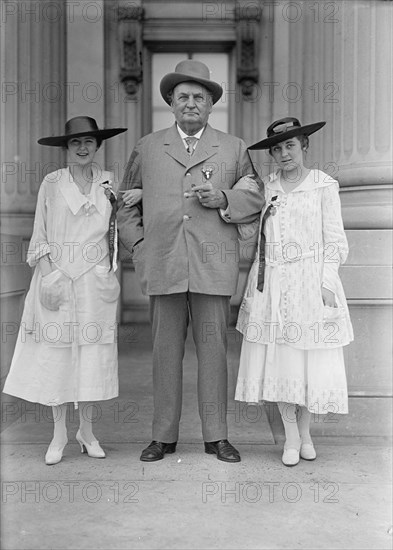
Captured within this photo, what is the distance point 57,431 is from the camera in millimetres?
3379

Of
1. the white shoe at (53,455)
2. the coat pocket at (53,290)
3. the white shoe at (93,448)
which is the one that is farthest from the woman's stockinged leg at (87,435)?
the coat pocket at (53,290)

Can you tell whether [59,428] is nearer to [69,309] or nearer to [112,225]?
[69,309]

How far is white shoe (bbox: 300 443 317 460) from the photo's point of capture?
11.2 ft

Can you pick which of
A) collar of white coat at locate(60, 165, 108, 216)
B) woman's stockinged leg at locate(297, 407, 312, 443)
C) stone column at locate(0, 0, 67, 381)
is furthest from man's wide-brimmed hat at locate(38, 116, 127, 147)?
woman's stockinged leg at locate(297, 407, 312, 443)

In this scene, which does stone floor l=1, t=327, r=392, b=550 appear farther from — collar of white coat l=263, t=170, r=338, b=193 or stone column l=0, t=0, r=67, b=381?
collar of white coat l=263, t=170, r=338, b=193

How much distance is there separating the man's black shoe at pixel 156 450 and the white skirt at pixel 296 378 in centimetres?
42

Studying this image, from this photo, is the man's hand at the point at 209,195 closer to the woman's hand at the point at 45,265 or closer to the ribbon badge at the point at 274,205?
the ribbon badge at the point at 274,205

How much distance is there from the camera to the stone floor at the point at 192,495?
261cm

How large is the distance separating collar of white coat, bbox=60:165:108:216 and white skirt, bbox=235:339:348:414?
0.97 meters

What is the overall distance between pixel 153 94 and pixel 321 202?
4.62 meters

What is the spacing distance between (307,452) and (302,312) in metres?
0.67

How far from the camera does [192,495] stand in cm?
298

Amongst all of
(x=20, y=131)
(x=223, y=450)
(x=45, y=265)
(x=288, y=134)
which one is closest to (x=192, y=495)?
(x=223, y=450)

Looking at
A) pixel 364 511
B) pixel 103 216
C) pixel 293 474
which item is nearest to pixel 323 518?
pixel 364 511
